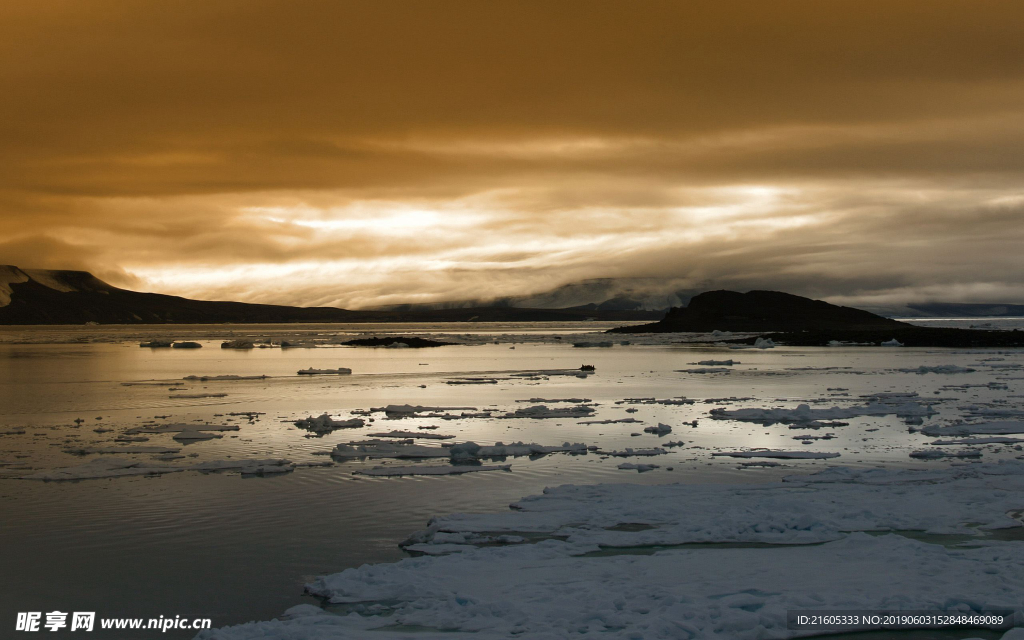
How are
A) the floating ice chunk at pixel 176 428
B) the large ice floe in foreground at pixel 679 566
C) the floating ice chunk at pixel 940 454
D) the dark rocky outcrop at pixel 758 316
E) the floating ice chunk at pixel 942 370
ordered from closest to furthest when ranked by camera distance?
the large ice floe in foreground at pixel 679 566 → the floating ice chunk at pixel 940 454 → the floating ice chunk at pixel 176 428 → the floating ice chunk at pixel 942 370 → the dark rocky outcrop at pixel 758 316

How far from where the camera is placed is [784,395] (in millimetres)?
26422

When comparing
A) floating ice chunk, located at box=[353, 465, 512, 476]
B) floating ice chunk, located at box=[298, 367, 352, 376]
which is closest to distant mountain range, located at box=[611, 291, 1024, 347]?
floating ice chunk, located at box=[298, 367, 352, 376]

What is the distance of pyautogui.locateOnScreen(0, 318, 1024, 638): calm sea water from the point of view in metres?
8.18

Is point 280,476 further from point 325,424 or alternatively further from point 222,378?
point 222,378

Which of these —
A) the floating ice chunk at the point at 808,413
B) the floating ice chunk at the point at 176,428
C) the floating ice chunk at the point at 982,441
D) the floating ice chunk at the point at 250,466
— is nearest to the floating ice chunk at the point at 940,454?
the floating ice chunk at the point at 982,441

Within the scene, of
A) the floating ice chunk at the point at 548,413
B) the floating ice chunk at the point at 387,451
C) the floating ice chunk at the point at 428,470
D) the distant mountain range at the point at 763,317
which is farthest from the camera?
the distant mountain range at the point at 763,317

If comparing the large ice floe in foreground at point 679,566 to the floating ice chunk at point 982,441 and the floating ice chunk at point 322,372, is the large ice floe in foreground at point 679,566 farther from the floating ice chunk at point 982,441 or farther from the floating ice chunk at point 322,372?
the floating ice chunk at point 322,372

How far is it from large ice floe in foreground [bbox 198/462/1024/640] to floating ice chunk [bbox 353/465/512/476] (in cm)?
250

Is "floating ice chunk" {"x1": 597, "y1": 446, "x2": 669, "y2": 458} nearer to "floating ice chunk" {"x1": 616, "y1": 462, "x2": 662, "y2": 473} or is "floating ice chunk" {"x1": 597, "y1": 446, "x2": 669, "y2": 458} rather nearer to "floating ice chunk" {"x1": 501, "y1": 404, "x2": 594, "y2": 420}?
"floating ice chunk" {"x1": 616, "y1": 462, "x2": 662, "y2": 473}

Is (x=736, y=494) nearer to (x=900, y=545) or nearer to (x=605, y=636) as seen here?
(x=900, y=545)

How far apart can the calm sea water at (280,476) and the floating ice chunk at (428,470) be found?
32 cm

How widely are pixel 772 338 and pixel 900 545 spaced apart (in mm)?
73284

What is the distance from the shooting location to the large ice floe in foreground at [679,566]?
6.90m

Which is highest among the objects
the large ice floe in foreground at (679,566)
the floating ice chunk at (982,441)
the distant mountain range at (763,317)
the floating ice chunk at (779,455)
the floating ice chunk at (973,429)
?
the distant mountain range at (763,317)
